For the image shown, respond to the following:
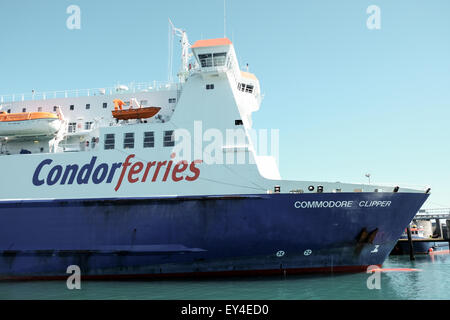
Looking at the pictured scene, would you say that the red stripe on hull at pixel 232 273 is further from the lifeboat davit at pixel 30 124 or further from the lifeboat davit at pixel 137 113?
the lifeboat davit at pixel 30 124

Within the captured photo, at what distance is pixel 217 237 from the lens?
1267 cm

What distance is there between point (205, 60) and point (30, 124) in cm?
841

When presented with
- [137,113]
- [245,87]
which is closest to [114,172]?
[137,113]

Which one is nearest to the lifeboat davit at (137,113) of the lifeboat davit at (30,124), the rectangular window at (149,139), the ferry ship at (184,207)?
the ferry ship at (184,207)

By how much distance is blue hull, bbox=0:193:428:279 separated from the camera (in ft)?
41.3

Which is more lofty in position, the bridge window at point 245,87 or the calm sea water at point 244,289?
the bridge window at point 245,87

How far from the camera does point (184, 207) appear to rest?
1291 cm

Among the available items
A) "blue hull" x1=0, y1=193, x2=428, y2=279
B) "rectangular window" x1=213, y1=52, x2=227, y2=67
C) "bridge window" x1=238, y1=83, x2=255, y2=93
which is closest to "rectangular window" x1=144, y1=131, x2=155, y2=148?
"blue hull" x1=0, y1=193, x2=428, y2=279

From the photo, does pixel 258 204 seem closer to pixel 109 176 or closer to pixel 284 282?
pixel 284 282

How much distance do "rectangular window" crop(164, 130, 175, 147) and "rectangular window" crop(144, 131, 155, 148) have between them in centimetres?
53

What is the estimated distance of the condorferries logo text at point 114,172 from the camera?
13375 millimetres

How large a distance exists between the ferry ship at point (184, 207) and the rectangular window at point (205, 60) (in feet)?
0.14

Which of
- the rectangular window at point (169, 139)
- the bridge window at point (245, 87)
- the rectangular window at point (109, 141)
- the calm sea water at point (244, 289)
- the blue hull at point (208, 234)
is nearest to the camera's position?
the calm sea water at point (244, 289)

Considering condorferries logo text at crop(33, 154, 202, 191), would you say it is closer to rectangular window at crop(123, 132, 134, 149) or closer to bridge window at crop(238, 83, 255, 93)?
rectangular window at crop(123, 132, 134, 149)
